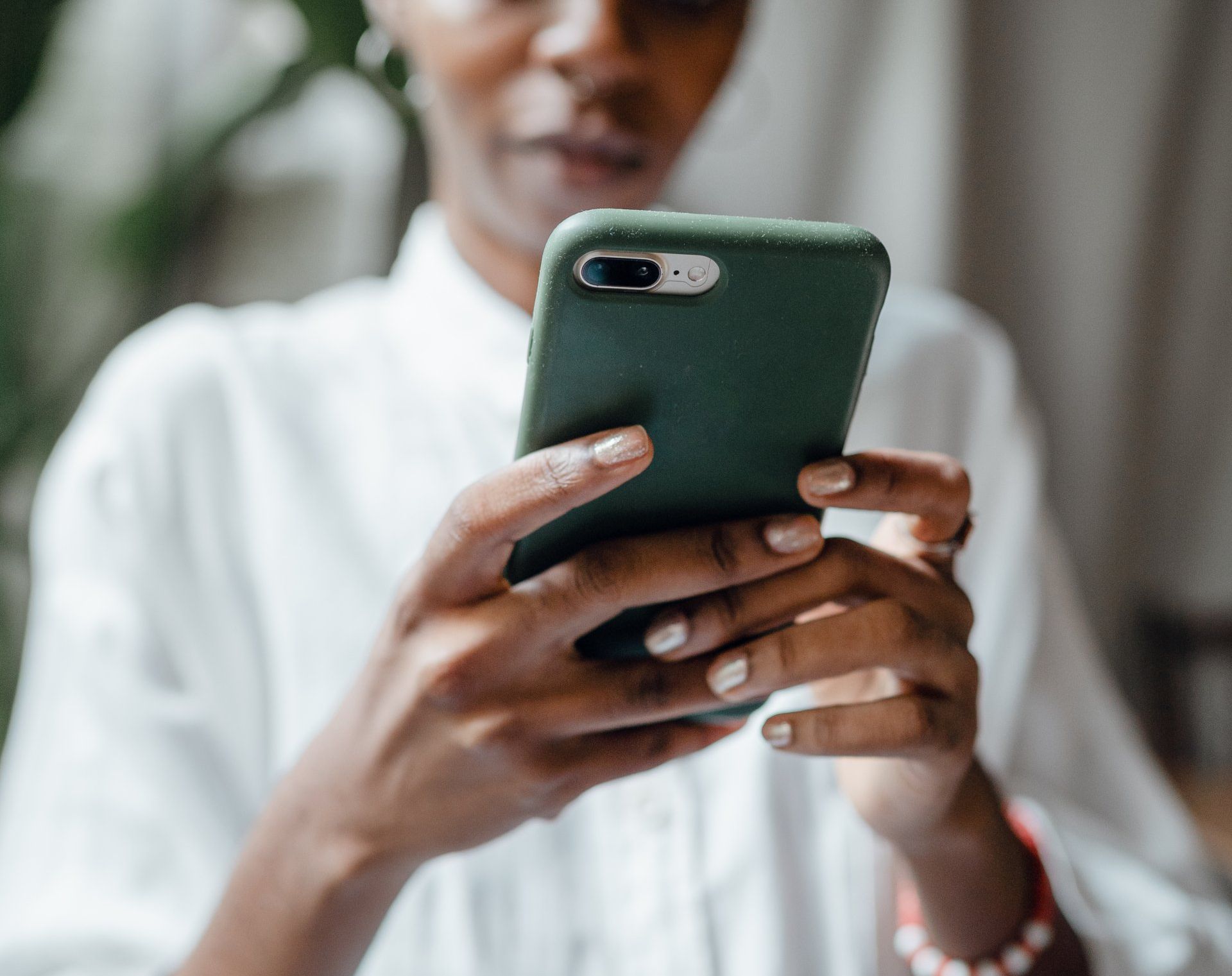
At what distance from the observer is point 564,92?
1.77ft

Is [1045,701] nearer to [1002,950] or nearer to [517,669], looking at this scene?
[1002,950]

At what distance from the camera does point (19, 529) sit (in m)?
0.85

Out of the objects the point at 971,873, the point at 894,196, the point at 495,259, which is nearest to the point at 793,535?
the point at 971,873

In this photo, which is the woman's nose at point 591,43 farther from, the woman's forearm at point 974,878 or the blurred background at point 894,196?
the woman's forearm at point 974,878

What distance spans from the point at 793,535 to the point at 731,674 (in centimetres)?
6

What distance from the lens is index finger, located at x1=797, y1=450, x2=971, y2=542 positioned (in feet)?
1.16

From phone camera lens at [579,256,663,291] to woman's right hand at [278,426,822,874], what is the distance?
44 millimetres

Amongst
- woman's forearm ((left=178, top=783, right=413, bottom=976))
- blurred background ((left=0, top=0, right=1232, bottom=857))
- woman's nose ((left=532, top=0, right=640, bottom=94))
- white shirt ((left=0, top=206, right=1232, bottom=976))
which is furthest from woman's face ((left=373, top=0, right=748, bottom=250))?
woman's forearm ((left=178, top=783, right=413, bottom=976))

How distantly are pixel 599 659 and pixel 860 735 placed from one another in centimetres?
10

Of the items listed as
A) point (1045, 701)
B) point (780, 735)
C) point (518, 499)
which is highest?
point (518, 499)

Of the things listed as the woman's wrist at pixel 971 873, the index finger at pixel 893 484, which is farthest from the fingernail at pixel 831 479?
the woman's wrist at pixel 971 873

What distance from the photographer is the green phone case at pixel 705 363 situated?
0.30 metres

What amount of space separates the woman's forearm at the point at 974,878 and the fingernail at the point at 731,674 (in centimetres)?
16

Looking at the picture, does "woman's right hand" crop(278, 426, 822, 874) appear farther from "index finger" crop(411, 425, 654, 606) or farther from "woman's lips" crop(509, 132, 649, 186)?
"woman's lips" crop(509, 132, 649, 186)
